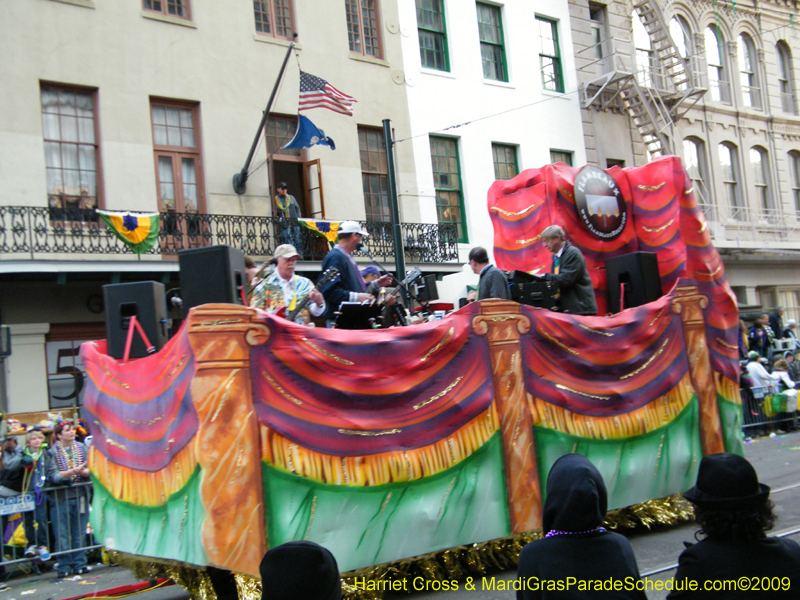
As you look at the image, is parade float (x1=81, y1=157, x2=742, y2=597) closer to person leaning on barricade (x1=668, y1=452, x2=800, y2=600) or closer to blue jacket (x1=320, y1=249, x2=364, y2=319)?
blue jacket (x1=320, y1=249, x2=364, y2=319)

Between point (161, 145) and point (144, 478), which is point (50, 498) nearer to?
point (144, 478)

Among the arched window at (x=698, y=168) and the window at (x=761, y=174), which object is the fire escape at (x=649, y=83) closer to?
the arched window at (x=698, y=168)

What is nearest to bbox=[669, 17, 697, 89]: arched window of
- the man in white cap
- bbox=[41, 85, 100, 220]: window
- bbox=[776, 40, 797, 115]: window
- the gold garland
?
bbox=[776, 40, 797, 115]: window

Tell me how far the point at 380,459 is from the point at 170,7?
14.0 meters

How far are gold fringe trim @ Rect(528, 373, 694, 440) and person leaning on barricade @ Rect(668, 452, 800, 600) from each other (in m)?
3.50

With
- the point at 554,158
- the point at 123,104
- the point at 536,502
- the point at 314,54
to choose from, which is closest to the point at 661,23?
the point at 554,158

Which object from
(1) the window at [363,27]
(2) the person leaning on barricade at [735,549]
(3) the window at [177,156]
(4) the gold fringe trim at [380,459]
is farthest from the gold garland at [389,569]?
(1) the window at [363,27]

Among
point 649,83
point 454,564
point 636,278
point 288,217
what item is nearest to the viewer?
point 454,564

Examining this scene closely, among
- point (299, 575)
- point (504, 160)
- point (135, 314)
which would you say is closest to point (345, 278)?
point (135, 314)

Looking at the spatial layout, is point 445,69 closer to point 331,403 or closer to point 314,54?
point 314,54

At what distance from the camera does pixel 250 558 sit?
496 cm

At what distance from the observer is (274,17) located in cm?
1817

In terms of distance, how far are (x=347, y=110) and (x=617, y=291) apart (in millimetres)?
9128

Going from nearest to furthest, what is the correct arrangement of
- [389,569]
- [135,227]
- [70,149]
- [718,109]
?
[389,569], [135,227], [70,149], [718,109]
